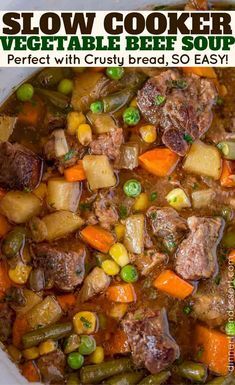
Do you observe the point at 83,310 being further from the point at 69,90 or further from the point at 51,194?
the point at 69,90

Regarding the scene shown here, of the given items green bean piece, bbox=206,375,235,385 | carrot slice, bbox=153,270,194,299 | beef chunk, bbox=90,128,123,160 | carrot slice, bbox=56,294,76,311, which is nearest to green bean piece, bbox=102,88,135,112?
beef chunk, bbox=90,128,123,160

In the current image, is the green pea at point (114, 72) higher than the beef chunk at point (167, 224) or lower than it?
higher

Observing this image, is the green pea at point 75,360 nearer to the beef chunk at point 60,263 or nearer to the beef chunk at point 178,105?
the beef chunk at point 60,263

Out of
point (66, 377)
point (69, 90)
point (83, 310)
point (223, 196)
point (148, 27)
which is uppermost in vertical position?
point (148, 27)

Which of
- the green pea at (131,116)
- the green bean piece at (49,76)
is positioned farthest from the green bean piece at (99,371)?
the green bean piece at (49,76)

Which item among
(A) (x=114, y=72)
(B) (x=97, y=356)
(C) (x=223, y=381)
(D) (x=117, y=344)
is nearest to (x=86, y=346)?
(B) (x=97, y=356)

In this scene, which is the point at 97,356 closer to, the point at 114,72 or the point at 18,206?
the point at 18,206

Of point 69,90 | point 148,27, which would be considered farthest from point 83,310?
point 148,27
